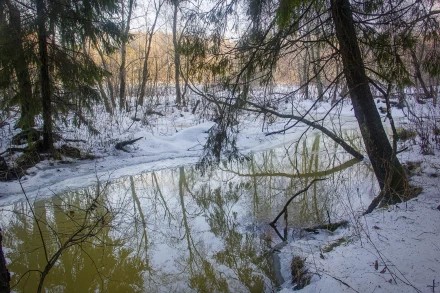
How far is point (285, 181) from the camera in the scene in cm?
842

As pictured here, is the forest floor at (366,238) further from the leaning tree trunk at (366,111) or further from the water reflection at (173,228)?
the water reflection at (173,228)

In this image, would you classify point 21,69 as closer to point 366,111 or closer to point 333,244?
point 366,111

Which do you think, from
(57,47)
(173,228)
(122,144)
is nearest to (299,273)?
(173,228)

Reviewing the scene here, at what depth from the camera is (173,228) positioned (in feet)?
19.7

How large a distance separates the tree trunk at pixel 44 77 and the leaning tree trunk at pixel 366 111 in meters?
6.66

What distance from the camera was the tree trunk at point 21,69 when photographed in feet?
27.1

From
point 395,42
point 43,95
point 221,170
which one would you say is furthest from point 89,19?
point 395,42

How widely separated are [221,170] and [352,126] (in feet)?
27.6

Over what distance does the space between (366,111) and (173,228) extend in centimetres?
360

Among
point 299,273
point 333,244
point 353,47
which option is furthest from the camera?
point 353,47

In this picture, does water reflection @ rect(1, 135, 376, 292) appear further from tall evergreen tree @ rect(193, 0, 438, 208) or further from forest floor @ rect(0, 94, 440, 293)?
tall evergreen tree @ rect(193, 0, 438, 208)

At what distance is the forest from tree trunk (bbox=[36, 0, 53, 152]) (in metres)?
0.03

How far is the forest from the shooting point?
15.3ft

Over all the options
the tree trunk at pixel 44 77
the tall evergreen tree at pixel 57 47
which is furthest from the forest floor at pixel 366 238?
the tall evergreen tree at pixel 57 47
